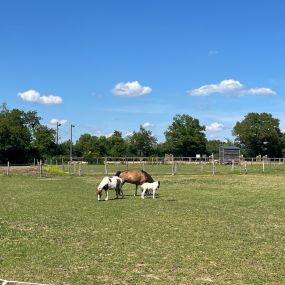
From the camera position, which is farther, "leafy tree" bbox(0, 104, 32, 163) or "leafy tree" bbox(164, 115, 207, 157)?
"leafy tree" bbox(164, 115, 207, 157)

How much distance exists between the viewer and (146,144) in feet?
502

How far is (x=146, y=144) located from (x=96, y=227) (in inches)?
5509

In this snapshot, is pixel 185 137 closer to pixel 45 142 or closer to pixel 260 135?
pixel 260 135

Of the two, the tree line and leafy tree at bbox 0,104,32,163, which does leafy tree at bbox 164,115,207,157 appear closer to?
the tree line

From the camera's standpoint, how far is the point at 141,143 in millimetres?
151125

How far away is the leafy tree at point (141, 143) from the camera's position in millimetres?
151000

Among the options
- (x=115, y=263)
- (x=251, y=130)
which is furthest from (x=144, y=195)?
(x=251, y=130)

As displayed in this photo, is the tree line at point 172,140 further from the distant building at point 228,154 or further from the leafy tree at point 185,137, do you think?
the distant building at point 228,154

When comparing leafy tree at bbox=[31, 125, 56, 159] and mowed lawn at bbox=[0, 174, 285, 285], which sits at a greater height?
leafy tree at bbox=[31, 125, 56, 159]

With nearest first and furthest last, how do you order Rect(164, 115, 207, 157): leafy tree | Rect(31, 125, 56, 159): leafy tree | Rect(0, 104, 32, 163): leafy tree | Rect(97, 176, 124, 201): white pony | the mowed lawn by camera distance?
the mowed lawn < Rect(97, 176, 124, 201): white pony < Rect(0, 104, 32, 163): leafy tree < Rect(31, 125, 56, 159): leafy tree < Rect(164, 115, 207, 157): leafy tree

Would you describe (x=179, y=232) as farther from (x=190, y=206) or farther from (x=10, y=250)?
(x=190, y=206)

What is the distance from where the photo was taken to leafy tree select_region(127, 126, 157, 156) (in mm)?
151000

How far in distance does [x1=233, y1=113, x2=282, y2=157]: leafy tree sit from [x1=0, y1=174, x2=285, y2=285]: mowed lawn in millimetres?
141060

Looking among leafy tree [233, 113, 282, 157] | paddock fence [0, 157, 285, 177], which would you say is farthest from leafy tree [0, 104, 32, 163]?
leafy tree [233, 113, 282, 157]
